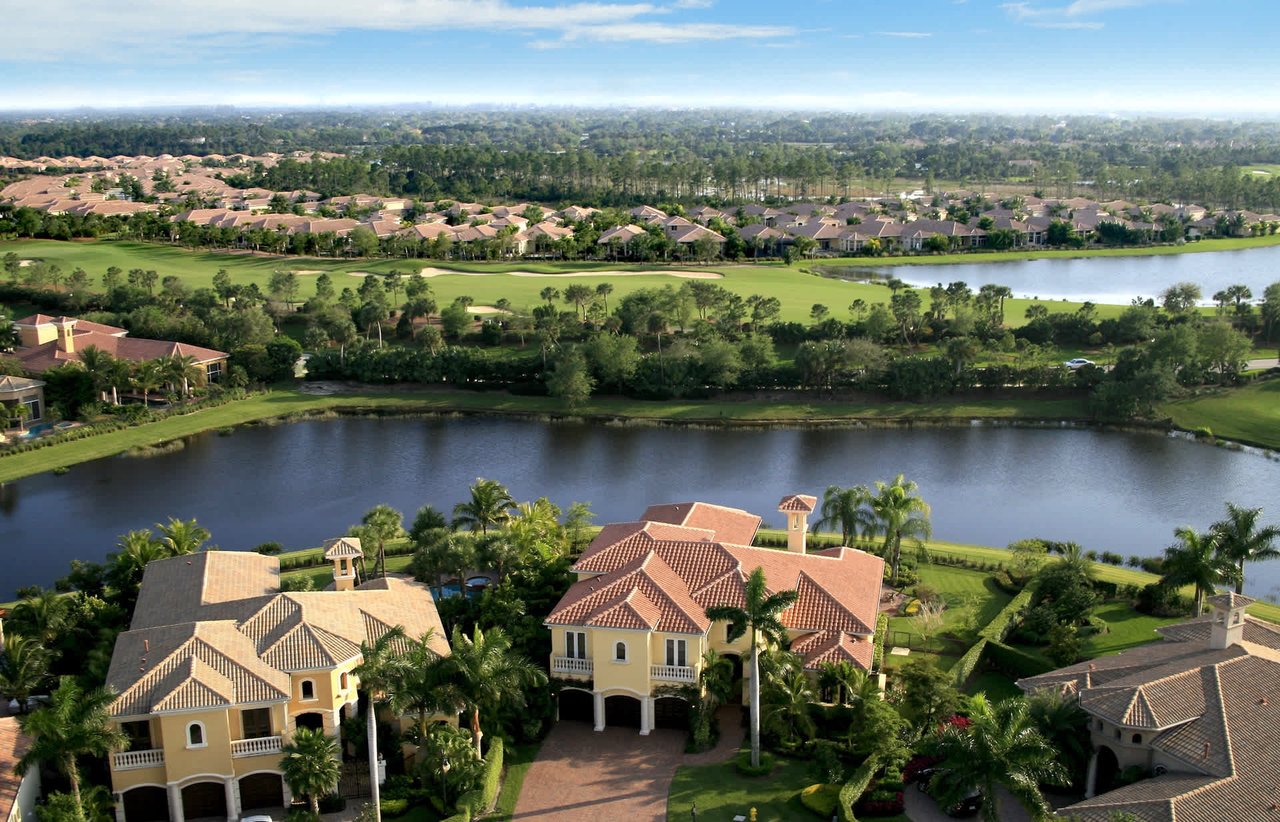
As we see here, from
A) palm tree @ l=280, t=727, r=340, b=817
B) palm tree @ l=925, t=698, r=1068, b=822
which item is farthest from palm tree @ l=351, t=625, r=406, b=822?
palm tree @ l=925, t=698, r=1068, b=822

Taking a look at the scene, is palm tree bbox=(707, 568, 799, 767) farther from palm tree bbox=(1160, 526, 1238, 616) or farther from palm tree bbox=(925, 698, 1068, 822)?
palm tree bbox=(1160, 526, 1238, 616)

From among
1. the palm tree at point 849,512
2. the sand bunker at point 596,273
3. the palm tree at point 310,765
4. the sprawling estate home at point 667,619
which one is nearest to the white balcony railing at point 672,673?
the sprawling estate home at point 667,619

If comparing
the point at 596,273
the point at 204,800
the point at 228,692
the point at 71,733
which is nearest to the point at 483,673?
the point at 228,692

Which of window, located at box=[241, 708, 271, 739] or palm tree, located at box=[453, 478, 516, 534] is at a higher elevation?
palm tree, located at box=[453, 478, 516, 534]

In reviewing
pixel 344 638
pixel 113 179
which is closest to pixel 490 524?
pixel 344 638

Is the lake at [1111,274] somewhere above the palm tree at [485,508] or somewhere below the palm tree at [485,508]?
above

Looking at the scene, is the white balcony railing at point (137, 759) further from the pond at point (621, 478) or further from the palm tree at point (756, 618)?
the pond at point (621, 478)

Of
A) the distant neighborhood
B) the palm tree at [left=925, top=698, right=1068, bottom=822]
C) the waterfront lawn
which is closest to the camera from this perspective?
the palm tree at [left=925, top=698, right=1068, bottom=822]
